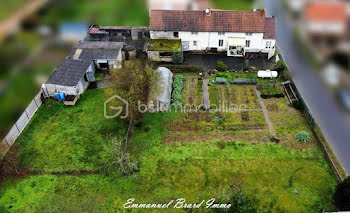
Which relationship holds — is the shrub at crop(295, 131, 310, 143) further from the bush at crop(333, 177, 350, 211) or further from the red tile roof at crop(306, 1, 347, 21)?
the red tile roof at crop(306, 1, 347, 21)

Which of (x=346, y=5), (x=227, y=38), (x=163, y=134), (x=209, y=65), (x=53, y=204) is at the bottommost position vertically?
(x=53, y=204)

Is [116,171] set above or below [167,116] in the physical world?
below

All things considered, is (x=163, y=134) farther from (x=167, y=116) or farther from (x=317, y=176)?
(x=317, y=176)

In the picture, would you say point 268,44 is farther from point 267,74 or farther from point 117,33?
point 117,33

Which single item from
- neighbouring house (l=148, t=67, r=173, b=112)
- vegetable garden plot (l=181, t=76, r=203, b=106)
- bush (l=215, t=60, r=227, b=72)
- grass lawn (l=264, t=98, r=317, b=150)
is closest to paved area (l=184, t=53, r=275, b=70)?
bush (l=215, t=60, r=227, b=72)

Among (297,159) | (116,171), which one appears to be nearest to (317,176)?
(297,159)

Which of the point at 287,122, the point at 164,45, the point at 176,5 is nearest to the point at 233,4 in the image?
the point at 176,5
